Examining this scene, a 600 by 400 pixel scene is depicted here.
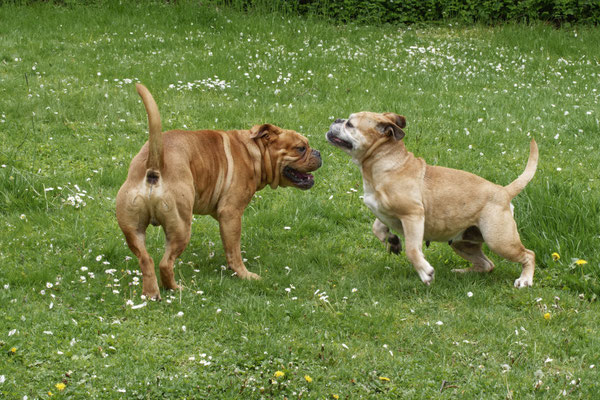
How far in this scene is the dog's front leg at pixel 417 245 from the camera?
6355 millimetres

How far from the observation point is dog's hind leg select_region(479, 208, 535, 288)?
6.40 meters

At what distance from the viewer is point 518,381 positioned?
16.3 feet

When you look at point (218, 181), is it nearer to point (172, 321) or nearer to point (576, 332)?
point (172, 321)

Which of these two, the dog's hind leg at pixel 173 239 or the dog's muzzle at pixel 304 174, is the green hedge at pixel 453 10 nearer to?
the dog's muzzle at pixel 304 174

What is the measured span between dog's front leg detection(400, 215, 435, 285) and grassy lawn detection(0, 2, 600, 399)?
19 cm

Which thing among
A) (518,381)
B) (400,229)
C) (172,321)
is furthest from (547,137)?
(172,321)

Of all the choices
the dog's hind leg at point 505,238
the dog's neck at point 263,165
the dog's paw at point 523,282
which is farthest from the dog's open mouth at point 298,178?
the dog's paw at point 523,282

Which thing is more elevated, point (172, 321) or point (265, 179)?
point (265, 179)

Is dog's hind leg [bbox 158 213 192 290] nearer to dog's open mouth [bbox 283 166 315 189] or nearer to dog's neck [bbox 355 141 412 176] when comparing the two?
dog's open mouth [bbox 283 166 315 189]

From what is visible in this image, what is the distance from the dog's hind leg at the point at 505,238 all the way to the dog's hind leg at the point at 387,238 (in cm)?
85

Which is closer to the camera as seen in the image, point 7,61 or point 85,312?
point 85,312

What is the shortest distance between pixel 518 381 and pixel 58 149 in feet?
21.7

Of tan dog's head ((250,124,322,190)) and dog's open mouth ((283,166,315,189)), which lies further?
dog's open mouth ((283,166,315,189))


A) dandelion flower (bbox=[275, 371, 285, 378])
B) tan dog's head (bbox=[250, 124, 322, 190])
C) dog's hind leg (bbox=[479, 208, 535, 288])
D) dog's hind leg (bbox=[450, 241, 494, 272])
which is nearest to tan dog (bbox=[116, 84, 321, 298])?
tan dog's head (bbox=[250, 124, 322, 190])
